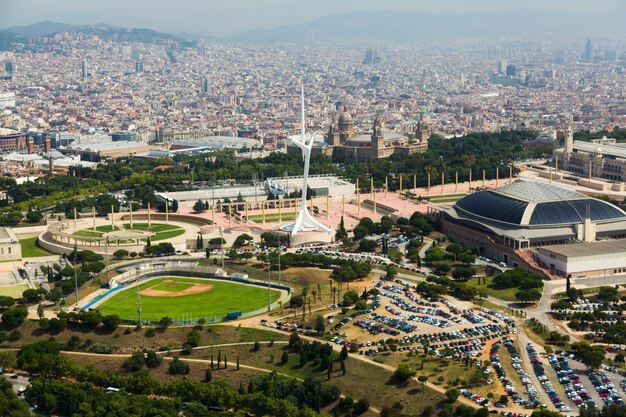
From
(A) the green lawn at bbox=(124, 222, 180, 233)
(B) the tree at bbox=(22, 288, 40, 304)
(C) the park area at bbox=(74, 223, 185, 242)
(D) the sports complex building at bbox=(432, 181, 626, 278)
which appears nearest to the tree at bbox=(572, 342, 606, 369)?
(D) the sports complex building at bbox=(432, 181, 626, 278)

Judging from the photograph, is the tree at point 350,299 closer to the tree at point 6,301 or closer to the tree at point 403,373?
the tree at point 403,373

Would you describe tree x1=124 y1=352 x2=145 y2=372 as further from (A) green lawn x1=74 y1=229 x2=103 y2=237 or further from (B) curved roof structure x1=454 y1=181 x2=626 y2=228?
(B) curved roof structure x1=454 y1=181 x2=626 y2=228

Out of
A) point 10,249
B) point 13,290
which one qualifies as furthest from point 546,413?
point 10,249

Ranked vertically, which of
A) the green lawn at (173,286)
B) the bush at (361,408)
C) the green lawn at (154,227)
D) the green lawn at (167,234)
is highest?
the green lawn at (167,234)

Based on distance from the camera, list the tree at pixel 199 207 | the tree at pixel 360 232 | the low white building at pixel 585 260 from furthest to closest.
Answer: the tree at pixel 199 207 → the tree at pixel 360 232 → the low white building at pixel 585 260

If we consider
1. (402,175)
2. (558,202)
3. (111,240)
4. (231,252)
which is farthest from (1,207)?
(558,202)

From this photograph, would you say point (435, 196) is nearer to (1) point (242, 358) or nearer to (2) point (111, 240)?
(2) point (111, 240)

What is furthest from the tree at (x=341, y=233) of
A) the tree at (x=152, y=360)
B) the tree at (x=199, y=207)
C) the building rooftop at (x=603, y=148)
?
the building rooftop at (x=603, y=148)

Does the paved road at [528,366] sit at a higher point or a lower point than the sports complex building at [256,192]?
lower
